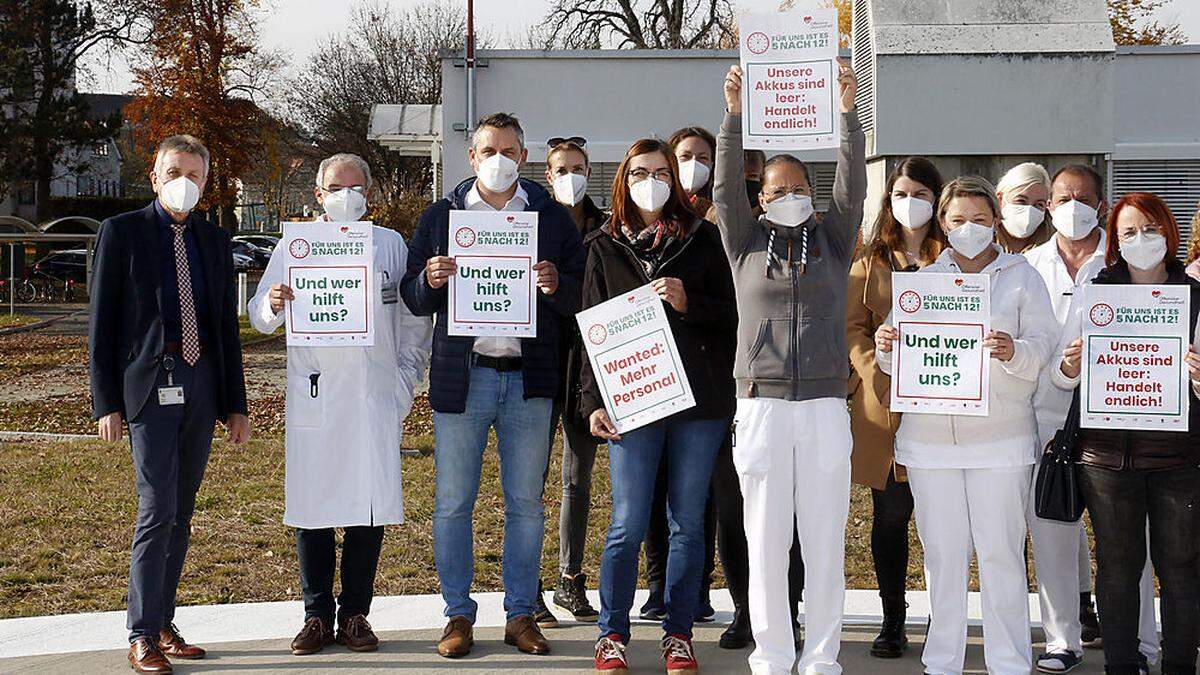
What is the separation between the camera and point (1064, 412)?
5.70 metres

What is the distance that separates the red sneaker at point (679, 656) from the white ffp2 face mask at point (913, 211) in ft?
6.70

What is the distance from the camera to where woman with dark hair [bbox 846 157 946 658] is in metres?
5.61

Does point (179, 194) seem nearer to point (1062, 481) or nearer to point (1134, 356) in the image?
point (1062, 481)

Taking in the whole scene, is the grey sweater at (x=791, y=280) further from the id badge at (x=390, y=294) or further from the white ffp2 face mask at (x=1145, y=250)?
the id badge at (x=390, y=294)

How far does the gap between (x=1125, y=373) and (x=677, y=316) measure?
5.96ft

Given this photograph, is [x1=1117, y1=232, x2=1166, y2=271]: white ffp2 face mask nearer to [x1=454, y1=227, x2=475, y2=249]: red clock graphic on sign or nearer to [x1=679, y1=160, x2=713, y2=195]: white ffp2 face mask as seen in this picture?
[x1=679, y1=160, x2=713, y2=195]: white ffp2 face mask

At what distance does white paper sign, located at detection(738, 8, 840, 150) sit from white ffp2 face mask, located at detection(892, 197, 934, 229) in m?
0.45

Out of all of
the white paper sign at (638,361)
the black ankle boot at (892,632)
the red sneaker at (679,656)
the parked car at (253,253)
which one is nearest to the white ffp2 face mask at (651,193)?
the white paper sign at (638,361)

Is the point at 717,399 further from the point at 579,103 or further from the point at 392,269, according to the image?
the point at 579,103

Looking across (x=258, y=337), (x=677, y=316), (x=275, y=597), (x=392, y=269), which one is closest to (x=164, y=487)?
(x=392, y=269)

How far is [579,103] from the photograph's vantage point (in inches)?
824

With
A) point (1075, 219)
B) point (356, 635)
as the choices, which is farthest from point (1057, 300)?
point (356, 635)

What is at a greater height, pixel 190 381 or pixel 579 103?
pixel 579 103

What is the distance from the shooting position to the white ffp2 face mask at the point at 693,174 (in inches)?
250
